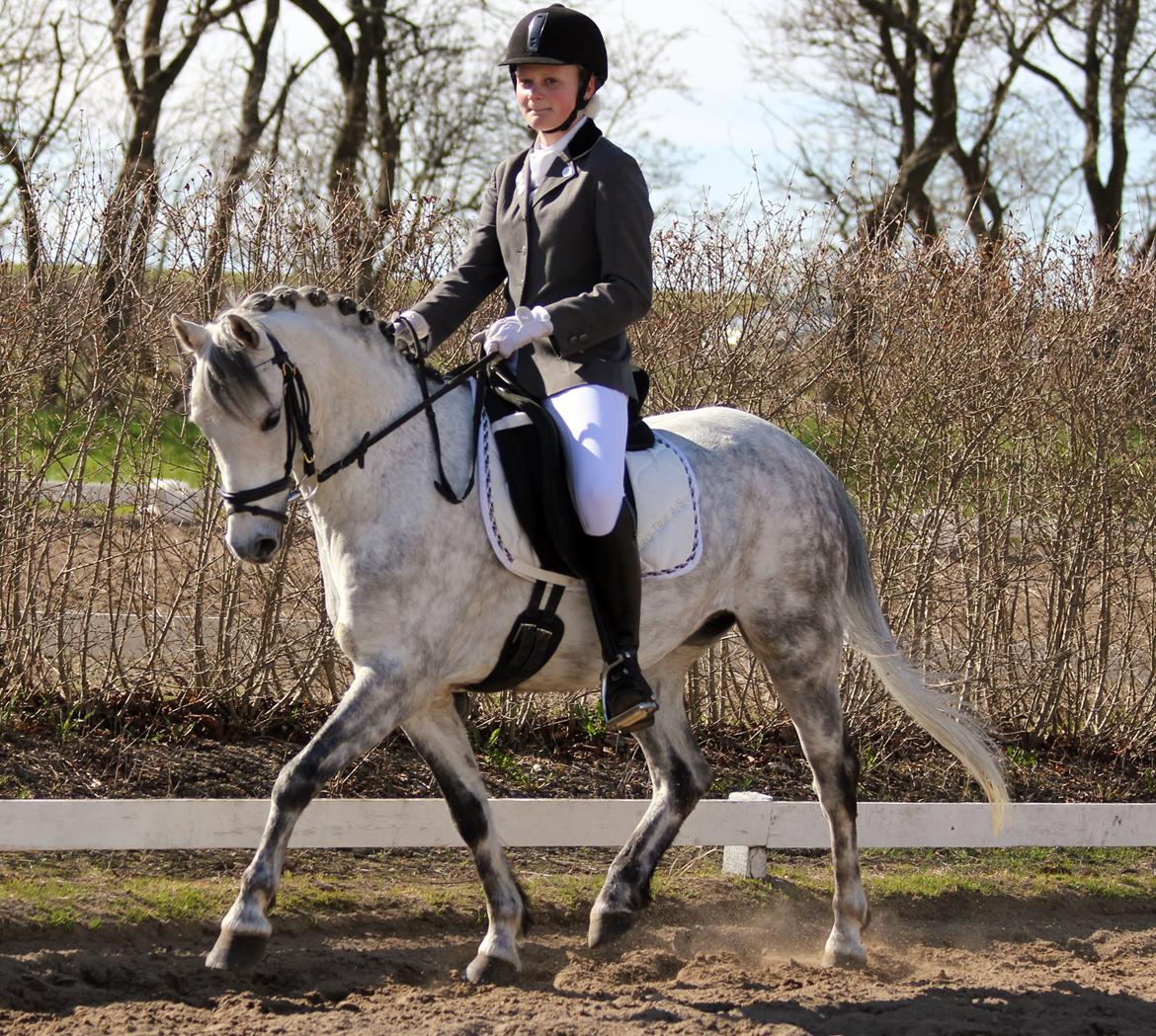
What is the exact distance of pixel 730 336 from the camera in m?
7.78

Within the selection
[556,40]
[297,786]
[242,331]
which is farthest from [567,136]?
[297,786]

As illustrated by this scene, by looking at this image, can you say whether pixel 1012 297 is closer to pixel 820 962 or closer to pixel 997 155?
pixel 820 962

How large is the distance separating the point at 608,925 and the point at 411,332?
2.18 m

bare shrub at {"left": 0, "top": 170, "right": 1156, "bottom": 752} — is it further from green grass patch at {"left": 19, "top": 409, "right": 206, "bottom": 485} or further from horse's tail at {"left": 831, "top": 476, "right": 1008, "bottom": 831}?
horse's tail at {"left": 831, "top": 476, "right": 1008, "bottom": 831}

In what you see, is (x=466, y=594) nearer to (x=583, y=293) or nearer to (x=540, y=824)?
(x=583, y=293)

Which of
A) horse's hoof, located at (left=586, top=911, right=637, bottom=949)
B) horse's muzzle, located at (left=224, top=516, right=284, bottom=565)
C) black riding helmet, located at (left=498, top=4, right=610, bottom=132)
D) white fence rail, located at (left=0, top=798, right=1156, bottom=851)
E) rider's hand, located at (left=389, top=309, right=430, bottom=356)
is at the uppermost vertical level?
black riding helmet, located at (left=498, top=4, right=610, bottom=132)

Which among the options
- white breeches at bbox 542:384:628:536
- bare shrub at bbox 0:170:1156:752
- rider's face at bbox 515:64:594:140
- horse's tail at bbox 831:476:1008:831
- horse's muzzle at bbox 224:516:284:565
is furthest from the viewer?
bare shrub at bbox 0:170:1156:752

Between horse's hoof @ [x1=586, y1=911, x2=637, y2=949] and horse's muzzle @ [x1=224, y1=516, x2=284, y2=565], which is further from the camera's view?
horse's hoof @ [x1=586, y1=911, x2=637, y2=949]

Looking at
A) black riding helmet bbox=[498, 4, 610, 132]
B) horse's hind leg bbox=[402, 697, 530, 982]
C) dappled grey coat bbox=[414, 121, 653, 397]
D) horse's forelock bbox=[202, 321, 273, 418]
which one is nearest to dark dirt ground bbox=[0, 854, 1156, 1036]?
horse's hind leg bbox=[402, 697, 530, 982]

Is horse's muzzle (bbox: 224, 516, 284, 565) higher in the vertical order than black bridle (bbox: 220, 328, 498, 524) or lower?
lower

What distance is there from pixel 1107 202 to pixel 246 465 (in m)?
23.3

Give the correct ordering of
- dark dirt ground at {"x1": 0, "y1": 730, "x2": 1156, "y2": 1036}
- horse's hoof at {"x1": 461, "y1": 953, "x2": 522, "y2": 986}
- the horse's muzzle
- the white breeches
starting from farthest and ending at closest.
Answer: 1. horse's hoof at {"x1": 461, "y1": 953, "x2": 522, "y2": 986}
2. the white breeches
3. dark dirt ground at {"x1": 0, "y1": 730, "x2": 1156, "y2": 1036}
4. the horse's muzzle

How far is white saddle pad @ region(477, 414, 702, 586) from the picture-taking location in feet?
15.4

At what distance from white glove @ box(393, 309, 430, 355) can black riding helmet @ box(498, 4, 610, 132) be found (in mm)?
876
